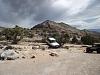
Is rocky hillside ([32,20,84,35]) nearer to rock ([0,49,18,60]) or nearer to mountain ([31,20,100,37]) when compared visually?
mountain ([31,20,100,37])

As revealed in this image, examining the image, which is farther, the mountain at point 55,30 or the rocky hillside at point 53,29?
the rocky hillside at point 53,29

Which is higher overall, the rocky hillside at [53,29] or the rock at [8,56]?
the rocky hillside at [53,29]

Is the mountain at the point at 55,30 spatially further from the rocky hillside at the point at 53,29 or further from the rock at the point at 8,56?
the rock at the point at 8,56

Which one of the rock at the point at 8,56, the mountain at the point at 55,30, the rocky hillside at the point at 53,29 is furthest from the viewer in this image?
the rocky hillside at the point at 53,29

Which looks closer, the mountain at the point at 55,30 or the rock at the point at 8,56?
the rock at the point at 8,56

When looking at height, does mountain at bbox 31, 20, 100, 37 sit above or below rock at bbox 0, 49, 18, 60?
above

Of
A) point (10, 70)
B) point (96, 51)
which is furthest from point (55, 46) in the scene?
point (10, 70)

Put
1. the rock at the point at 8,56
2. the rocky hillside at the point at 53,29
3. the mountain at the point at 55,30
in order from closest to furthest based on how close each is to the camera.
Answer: the rock at the point at 8,56 < the mountain at the point at 55,30 < the rocky hillside at the point at 53,29

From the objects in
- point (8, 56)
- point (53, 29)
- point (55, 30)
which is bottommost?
point (8, 56)

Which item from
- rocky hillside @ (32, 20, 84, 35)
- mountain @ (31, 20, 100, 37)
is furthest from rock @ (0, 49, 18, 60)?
rocky hillside @ (32, 20, 84, 35)

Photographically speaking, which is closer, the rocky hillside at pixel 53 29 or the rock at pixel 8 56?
the rock at pixel 8 56

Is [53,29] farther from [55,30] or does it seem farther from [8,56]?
[8,56]

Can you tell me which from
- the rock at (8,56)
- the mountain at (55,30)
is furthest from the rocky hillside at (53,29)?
the rock at (8,56)

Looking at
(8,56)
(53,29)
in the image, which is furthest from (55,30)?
(8,56)
